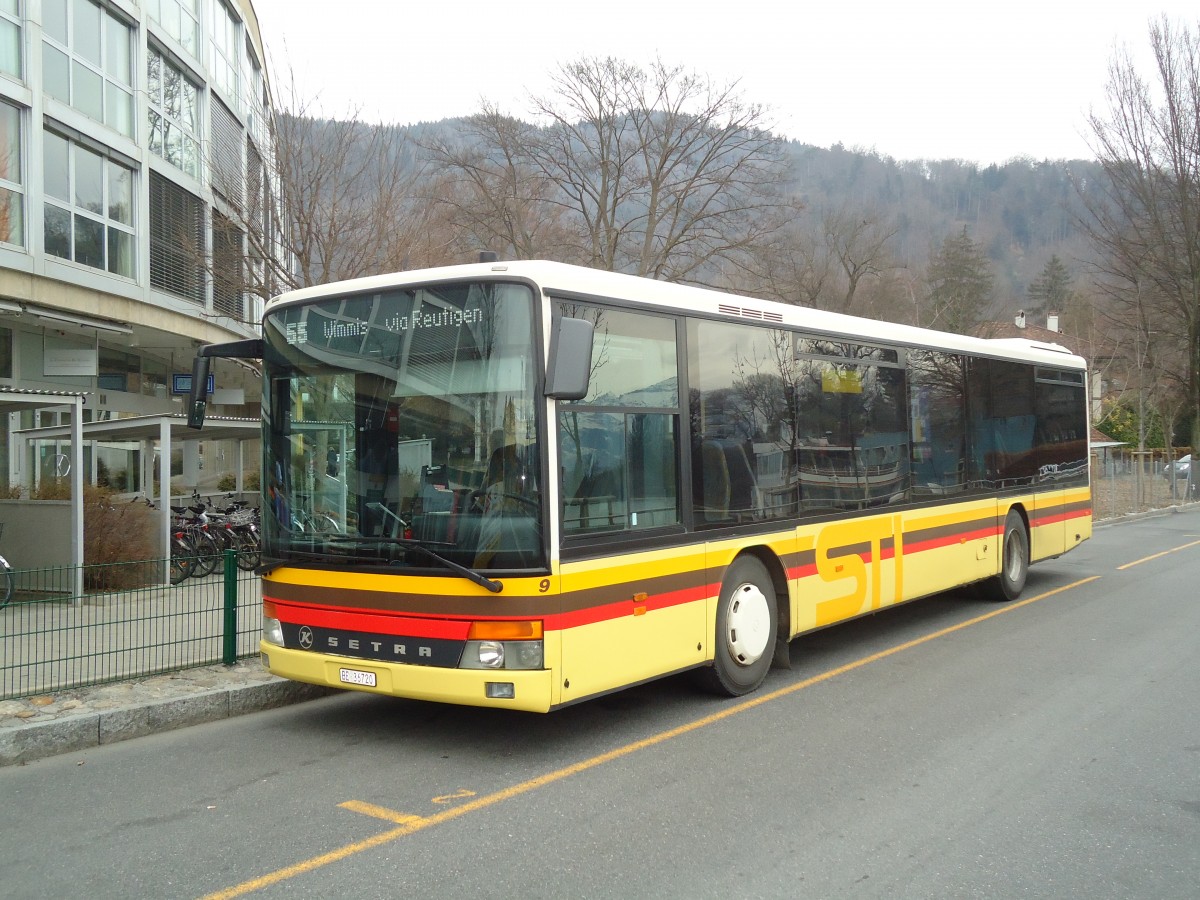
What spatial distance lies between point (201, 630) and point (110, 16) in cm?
1517

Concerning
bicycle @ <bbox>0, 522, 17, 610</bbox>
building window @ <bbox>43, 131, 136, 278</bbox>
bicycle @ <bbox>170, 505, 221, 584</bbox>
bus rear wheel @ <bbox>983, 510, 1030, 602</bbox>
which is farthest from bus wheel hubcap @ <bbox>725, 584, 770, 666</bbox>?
building window @ <bbox>43, 131, 136, 278</bbox>

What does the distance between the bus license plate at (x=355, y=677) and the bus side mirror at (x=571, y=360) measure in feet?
7.11

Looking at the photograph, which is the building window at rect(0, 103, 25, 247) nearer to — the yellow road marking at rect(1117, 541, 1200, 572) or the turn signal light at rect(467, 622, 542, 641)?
the turn signal light at rect(467, 622, 542, 641)

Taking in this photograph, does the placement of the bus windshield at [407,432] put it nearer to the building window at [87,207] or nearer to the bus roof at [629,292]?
the bus roof at [629,292]

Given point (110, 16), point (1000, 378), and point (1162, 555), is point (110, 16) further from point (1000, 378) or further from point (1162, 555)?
point (1162, 555)

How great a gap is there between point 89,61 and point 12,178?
345cm

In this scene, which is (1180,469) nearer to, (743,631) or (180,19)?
(180,19)

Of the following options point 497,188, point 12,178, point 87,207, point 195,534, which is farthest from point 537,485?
point 497,188

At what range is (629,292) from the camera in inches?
268

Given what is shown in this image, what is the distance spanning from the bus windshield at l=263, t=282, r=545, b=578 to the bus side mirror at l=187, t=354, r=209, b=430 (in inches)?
24.7

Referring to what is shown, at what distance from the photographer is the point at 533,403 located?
5949 millimetres

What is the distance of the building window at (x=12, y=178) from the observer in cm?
1517

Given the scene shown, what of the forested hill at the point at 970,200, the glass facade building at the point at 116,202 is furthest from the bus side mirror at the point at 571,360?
the forested hill at the point at 970,200

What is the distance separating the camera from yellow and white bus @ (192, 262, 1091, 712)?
5969 millimetres
